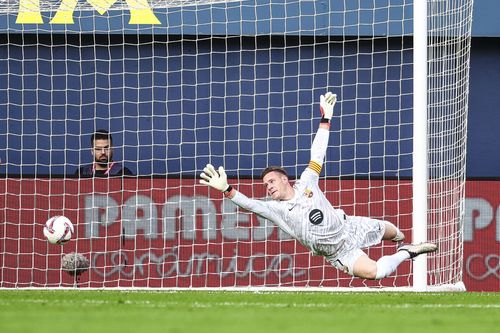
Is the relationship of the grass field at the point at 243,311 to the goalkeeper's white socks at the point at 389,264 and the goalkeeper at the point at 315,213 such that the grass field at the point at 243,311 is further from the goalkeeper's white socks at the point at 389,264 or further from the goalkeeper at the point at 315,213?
the goalkeeper at the point at 315,213

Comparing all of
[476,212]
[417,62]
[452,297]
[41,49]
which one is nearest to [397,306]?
[452,297]

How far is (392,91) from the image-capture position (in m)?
18.2

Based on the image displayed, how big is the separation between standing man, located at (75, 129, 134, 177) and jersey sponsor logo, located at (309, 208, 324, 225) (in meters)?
2.71

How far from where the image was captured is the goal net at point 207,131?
14852 mm

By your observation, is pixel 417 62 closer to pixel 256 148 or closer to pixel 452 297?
pixel 452 297

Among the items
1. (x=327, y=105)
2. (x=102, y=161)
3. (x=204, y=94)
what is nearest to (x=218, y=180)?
(x=327, y=105)

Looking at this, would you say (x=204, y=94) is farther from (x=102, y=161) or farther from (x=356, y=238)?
(x=356, y=238)

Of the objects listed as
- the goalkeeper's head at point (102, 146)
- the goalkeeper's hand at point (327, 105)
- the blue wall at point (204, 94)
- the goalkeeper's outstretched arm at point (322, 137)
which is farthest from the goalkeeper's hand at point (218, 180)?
the blue wall at point (204, 94)

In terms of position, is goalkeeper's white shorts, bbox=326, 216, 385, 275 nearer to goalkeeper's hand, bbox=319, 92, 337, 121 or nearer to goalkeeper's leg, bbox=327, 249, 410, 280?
goalkeeper's leg, bbox=327, 249, 410, 280

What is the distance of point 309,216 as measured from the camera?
13.3m

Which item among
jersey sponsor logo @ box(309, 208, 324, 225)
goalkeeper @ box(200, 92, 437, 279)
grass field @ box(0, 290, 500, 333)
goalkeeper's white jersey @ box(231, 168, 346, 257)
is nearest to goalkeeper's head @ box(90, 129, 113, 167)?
goalkeeper @ box(200, 92, 437, 279)

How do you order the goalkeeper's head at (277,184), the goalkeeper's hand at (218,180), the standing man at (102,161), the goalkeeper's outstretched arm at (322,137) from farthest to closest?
the standing man at (102,161)
the goalkeeper's head at (277,184)
the goalkeeper's outstretched arm at (322,137)
the goalkeeper's hand at (218,180)

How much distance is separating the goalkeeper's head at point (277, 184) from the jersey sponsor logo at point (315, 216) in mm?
269

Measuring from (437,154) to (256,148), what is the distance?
380cm
